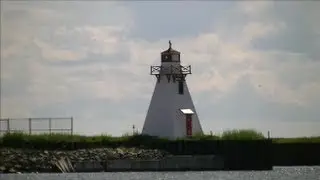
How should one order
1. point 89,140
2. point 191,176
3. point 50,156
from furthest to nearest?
point 89,140
point 50,156
point 191,176

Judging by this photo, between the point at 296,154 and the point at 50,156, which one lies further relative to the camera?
the point at 296,154

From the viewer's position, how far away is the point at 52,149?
84000mm

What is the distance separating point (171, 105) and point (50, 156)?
9.17 metres

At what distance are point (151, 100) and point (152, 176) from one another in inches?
471

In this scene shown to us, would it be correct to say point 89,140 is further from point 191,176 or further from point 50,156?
point 191,176

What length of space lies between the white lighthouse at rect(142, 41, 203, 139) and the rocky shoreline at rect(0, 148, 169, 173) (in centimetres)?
346

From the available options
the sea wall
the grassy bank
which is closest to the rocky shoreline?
the grassy bank

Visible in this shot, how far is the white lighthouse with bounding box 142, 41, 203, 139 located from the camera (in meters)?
86.9

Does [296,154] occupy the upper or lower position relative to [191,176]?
upper

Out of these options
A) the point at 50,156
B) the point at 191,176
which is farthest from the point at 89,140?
the point at 191,176

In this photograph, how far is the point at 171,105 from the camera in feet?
286

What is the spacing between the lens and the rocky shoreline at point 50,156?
81.2 meters

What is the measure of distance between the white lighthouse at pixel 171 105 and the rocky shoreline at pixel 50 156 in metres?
3.46

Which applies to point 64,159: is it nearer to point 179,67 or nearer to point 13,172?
point 13,172
